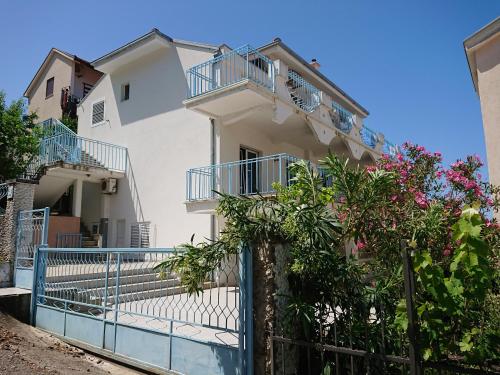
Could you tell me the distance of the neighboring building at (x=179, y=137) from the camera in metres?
11.9

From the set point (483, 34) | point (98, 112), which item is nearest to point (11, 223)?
point (98, 112)

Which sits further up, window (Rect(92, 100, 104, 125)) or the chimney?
the chimney

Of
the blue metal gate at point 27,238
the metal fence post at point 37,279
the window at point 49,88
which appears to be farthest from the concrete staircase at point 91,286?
the window at point 49,88

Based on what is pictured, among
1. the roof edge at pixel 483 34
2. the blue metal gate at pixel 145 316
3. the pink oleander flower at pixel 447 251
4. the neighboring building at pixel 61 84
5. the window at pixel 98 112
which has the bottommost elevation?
the blue metal gate at pixel 145 316

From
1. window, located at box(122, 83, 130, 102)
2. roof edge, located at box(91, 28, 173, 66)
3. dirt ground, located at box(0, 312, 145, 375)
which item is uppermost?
roof edge, located at box(91, 28, 173, 66)

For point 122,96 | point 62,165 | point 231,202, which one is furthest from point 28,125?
point 231,202

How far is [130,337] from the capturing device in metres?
5.36

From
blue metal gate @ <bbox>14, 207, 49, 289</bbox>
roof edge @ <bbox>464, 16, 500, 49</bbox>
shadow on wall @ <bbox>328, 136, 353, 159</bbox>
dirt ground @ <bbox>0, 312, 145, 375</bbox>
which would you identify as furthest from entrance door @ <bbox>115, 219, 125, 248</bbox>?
roof edge @ <bbox>464, 16, 500, 49</bbox>

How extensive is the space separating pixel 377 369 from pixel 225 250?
1.81 meters

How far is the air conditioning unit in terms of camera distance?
15.0m

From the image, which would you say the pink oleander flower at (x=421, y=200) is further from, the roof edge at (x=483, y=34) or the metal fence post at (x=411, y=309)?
the roof edge at (x=483, y=34)

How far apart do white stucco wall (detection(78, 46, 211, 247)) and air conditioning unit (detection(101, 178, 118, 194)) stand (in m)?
0.21

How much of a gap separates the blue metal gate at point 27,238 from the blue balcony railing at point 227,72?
5680 mm

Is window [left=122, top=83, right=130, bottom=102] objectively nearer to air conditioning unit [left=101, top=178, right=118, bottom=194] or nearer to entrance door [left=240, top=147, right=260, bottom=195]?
air conditioning unit [left=101, top=178, right=118, bottom=194]
